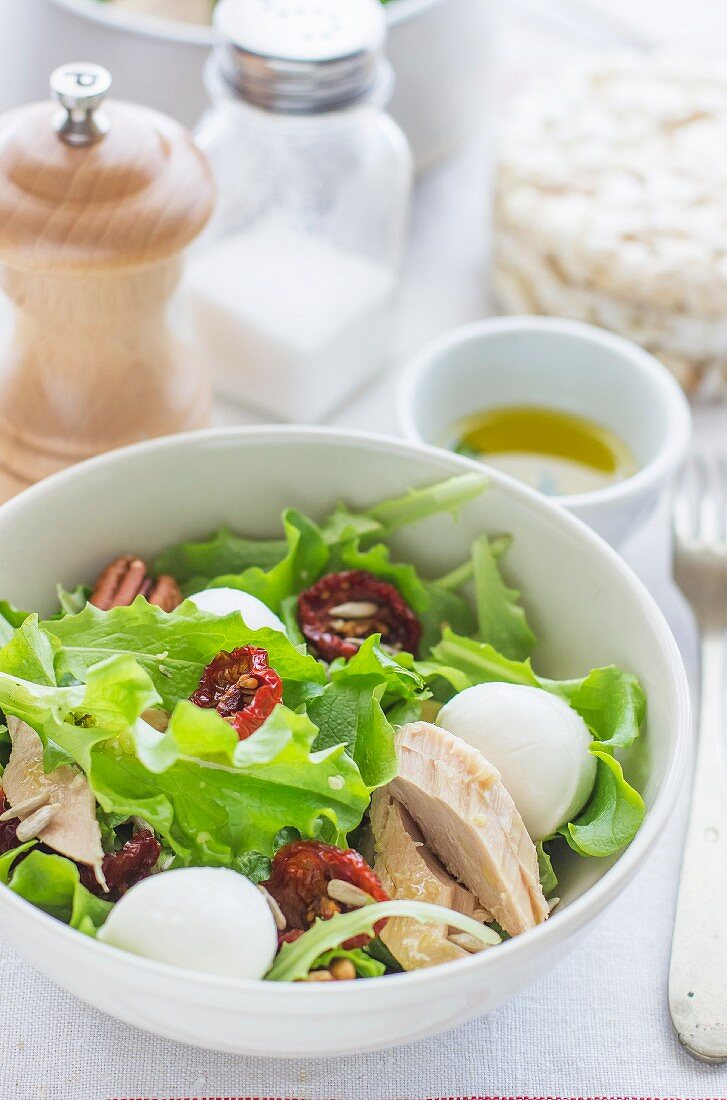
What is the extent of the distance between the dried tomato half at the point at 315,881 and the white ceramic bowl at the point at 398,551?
0.10 metres

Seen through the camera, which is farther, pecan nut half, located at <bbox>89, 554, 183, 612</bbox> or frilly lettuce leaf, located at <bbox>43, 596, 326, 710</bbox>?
pecan nut half, located at <bbox>89, 554, 183, 612</bbox>

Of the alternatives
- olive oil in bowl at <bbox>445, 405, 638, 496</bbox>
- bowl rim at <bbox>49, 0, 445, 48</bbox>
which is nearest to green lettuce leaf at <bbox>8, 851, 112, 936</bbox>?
olive oil in bowl at <bbox>445, 405, 638, 496</bbox>

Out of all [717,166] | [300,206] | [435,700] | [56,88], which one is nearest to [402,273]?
[300,206]

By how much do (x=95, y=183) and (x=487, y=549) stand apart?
0.50 metres

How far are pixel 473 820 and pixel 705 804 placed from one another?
0.35m

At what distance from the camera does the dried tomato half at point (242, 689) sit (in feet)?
2.81

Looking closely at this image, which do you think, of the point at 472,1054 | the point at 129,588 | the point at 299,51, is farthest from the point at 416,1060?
the point at 299,51

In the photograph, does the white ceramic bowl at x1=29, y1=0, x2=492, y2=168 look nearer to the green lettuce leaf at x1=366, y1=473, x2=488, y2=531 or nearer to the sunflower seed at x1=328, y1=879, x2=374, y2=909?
the green lettuce leaf at x1=366, y1=473, x2=488, y2=531

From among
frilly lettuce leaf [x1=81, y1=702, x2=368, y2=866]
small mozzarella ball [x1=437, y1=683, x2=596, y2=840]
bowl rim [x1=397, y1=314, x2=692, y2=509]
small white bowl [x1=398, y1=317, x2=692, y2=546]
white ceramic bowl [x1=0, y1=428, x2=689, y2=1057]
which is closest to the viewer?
white ceramic bowl [x1=0, y1=428, x2=689, y2=1057]

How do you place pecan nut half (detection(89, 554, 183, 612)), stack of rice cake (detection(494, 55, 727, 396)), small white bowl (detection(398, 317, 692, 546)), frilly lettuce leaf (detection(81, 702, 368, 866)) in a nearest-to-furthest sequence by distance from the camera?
1. frilly lettuce leaf (detection(81, 702, 368, 866))
2. pecan nut half (detection(89, 554, 183, 612))
3. small white bowl (detection(398, 317, 692, 546))
4. stack of rice cake (detection(494, 55, 727, 396))

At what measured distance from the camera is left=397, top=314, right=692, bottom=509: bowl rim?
1.24 metres

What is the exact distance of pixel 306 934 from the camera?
0.79 m

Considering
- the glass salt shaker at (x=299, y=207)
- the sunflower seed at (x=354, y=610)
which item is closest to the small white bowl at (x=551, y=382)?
the glass salt shaker at (x=299, y=207)

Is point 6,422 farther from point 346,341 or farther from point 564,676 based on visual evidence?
point 564,676
